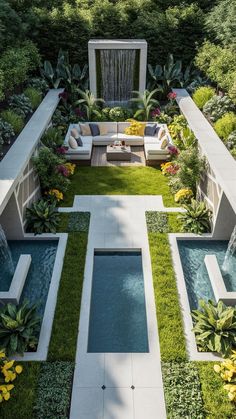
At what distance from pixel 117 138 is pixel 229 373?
1408cm

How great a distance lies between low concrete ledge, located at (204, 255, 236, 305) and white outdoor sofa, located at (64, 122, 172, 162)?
24.3 feet

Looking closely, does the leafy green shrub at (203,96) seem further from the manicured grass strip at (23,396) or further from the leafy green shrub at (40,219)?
the manicured grass strip at (23,396)

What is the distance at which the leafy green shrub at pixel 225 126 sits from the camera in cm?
1561

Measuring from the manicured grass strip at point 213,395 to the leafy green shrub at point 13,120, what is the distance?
12065mm

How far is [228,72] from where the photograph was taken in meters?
17.8

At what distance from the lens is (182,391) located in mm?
8305

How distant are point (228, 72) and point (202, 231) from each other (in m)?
9.14

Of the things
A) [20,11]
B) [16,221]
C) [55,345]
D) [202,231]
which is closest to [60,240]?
[16,221]

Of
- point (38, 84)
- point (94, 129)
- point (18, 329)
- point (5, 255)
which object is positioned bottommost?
point (5, 255)

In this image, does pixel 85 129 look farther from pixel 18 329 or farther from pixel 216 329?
pixel 216 329

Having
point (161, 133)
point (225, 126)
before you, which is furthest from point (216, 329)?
point (161, 133)

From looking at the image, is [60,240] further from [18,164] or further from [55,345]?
[55,345]

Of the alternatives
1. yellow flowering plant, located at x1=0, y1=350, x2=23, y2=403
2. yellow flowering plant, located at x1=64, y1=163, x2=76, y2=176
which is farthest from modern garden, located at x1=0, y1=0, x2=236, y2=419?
yellow flowering plant, located at x1=64, y1=163, x2=76, y2=176

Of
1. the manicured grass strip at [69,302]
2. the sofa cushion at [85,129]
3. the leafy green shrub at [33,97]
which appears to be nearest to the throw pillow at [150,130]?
the sofa cushion at [85,129]
